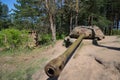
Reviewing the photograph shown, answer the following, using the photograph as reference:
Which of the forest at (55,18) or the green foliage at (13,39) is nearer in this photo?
the green foliage at (13,39)

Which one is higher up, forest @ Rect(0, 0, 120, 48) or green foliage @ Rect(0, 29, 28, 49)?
forest @ Rect(0, 0, 120, 48)

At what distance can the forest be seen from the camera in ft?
36.8

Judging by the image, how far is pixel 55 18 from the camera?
14.1m

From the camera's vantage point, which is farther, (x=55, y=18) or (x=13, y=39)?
(x=55, y=18)

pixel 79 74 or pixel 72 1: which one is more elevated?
pixel 72 1

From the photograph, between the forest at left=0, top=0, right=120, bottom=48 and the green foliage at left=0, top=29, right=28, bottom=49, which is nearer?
the green foliage at left=0, top=29, right=28, bottom=49

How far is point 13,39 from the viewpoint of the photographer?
10.7 metres

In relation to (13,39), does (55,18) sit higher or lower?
higher

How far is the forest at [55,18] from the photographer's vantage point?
36.8 ft

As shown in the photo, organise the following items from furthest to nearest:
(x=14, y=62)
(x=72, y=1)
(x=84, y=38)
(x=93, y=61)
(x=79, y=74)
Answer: (x=72, y=1)
(x=84, y=38)
(x=14, y=62)
(x=93, y=61)
(x=79, y=74)

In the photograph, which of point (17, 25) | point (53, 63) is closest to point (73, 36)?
point (53, 63)

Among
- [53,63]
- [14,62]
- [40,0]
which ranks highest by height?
[40,0]

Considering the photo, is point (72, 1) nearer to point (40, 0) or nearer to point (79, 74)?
point (40, 0)

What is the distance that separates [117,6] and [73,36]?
624 inches
